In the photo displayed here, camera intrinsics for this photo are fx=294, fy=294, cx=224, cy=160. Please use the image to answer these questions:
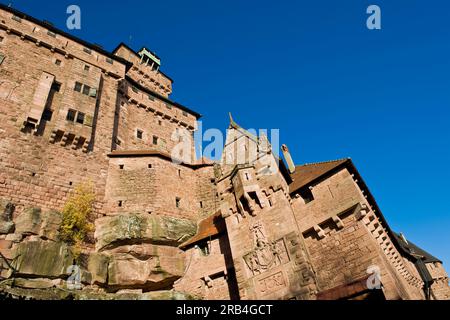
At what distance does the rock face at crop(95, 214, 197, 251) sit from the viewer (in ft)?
59.3

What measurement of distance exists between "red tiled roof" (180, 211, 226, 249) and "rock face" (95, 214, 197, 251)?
59cm

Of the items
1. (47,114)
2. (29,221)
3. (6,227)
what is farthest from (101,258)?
(47,114)

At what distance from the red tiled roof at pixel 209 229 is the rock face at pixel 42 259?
24.1ft

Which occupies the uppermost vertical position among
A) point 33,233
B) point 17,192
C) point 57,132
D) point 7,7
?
point 7,7

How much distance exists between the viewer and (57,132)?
2033 cm

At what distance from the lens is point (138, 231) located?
61.2 feet

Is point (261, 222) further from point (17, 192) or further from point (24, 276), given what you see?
point (17, 192)

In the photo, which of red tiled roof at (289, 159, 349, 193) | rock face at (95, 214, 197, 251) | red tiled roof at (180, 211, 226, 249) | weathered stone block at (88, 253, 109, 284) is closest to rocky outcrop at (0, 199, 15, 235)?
weathered stone block at (88, 253, 109, 284)

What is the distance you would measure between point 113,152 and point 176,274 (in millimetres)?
10838

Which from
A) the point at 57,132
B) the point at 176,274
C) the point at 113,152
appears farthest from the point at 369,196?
the point at 57,132

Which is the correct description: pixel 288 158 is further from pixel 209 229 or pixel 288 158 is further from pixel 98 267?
pixel 98 267

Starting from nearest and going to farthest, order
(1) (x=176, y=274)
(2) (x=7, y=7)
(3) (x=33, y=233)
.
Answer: (3) (x=33, y=233) → (1) (x=176, y=274) → (2) (x=7, y=7)

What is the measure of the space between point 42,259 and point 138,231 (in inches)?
208

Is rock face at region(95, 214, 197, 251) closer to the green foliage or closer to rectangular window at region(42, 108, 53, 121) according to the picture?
the green foliage
